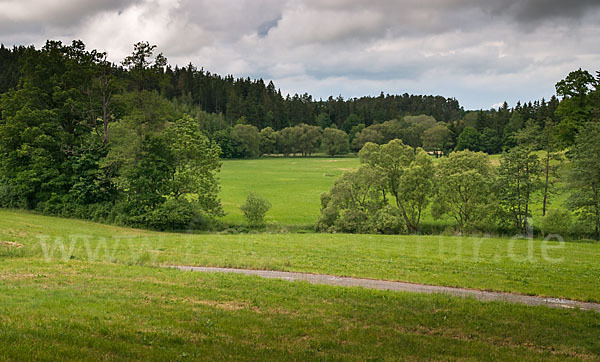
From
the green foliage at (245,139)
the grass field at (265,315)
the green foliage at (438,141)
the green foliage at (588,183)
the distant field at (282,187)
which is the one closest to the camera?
the grass field at (265,315)

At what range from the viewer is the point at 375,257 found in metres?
27.0

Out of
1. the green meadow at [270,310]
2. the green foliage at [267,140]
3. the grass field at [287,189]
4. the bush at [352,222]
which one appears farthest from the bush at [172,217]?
the green foliage at [267,140]

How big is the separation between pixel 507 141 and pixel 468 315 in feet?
450

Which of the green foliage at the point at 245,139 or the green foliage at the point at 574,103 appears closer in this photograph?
the green foliage at the point at 574,103

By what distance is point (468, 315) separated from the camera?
13469mm

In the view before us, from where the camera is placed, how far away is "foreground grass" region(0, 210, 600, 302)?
20.2m

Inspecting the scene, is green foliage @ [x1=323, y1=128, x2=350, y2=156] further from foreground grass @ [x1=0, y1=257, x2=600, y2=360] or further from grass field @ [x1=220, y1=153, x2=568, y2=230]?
foreground grass @ [x1=0, y1=257, x2=600, y2=360]

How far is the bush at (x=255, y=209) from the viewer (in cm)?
5502

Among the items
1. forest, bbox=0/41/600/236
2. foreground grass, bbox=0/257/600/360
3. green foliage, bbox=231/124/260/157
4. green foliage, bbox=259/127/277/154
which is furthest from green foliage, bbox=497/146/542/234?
green foliage, bbox=259/127/277/154

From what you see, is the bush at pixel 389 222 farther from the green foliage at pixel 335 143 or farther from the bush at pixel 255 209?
the green foliage at pixel 335 143

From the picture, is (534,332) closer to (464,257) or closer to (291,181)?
(464,257)

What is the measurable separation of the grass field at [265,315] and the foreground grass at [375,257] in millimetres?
174

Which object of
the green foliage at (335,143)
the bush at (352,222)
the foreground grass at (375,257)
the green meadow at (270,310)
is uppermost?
the green foliage at (335,143)

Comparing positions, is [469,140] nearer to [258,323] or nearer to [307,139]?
[307,139]
